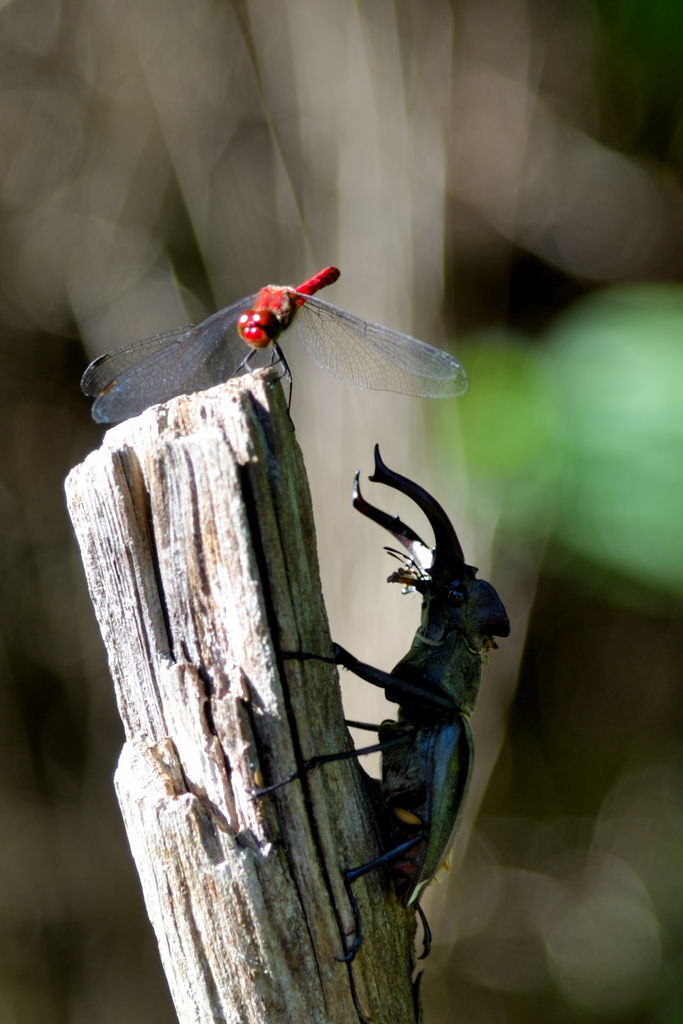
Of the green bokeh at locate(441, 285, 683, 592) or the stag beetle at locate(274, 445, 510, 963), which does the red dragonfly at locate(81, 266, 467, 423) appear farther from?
the green bokeh at locate(441, 285, 683, 592)

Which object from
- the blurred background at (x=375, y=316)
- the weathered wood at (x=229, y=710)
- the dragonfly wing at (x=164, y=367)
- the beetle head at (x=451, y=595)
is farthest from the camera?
the blurred background at (x=375, y=316)

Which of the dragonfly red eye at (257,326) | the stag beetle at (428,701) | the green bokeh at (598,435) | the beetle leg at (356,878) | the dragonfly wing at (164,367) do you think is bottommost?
the beetle leg at (356,878)

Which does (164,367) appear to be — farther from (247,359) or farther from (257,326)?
(257,326)

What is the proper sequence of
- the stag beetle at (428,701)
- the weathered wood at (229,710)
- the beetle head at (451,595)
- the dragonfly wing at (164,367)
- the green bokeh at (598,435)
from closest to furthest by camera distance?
the weathered wood at (229,710)
the stag beetle at (428,701)
the beetle head at (451,595)
the dragonfly wing at (164,367)
the green bokeh at (598,435)

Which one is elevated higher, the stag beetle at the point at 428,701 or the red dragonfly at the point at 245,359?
the red dragonfly at the point at 245,359

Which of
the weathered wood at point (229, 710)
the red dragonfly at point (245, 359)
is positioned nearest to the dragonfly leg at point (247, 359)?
the red dragonfly at point (245, 359)

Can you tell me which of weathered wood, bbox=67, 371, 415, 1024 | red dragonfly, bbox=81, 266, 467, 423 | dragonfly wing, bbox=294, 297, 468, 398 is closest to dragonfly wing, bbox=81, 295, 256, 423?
red dragonfly, bbox=81, 266, 467, 423

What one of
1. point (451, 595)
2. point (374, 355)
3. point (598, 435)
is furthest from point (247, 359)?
→ point (598, 435)

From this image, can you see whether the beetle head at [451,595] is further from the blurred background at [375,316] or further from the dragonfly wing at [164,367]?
the blurred background at [375,316]
